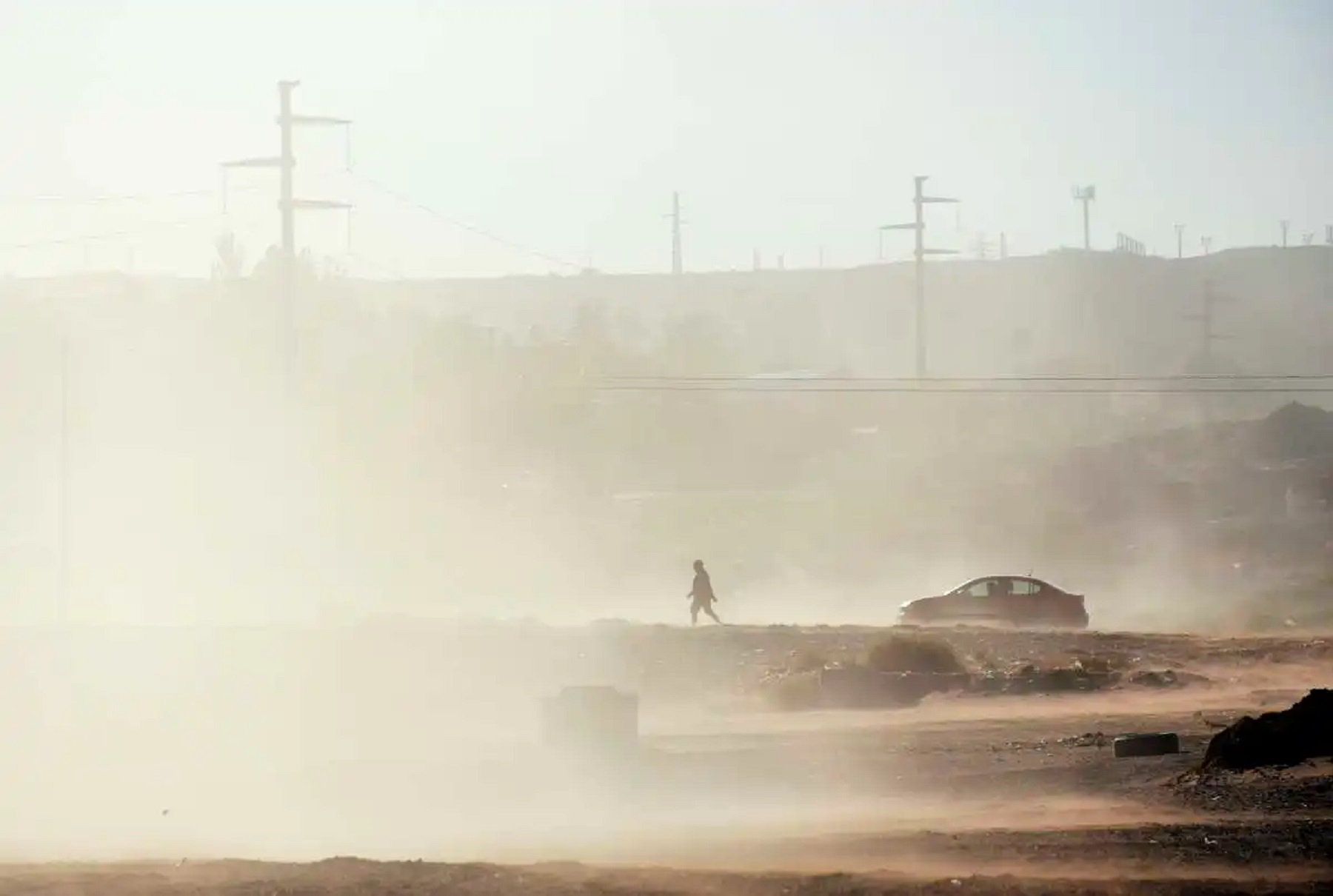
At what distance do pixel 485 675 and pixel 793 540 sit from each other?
117 ft

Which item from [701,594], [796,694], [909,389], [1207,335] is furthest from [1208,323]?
[796,694]

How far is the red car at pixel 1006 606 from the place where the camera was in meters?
36.1

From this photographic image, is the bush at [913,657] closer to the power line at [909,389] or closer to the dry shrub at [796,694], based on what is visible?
the dry shrub at [796,694]

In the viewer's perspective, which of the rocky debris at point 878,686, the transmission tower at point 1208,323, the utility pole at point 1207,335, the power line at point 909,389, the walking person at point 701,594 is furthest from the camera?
the utility pole at point 1207,335

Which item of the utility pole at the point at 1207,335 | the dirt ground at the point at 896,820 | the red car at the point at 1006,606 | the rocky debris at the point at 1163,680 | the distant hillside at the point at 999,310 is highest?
the distant hillside at the point at 999,310

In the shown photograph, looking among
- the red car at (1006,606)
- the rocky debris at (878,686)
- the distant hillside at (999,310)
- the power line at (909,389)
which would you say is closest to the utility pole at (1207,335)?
the power line at (909,389)

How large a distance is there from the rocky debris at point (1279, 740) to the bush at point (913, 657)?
10715 mm

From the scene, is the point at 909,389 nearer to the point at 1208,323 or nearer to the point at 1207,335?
the point at 1208,323

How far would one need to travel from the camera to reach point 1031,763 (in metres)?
20.6

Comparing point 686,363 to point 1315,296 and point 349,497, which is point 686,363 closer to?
point 349,497

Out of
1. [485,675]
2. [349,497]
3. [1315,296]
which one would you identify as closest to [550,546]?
[349,497]

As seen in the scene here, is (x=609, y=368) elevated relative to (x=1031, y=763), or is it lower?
elevated

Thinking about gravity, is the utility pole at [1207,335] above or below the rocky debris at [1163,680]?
above

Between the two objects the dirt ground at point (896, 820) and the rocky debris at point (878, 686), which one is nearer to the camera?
the dirt ground at point (896, 820)
